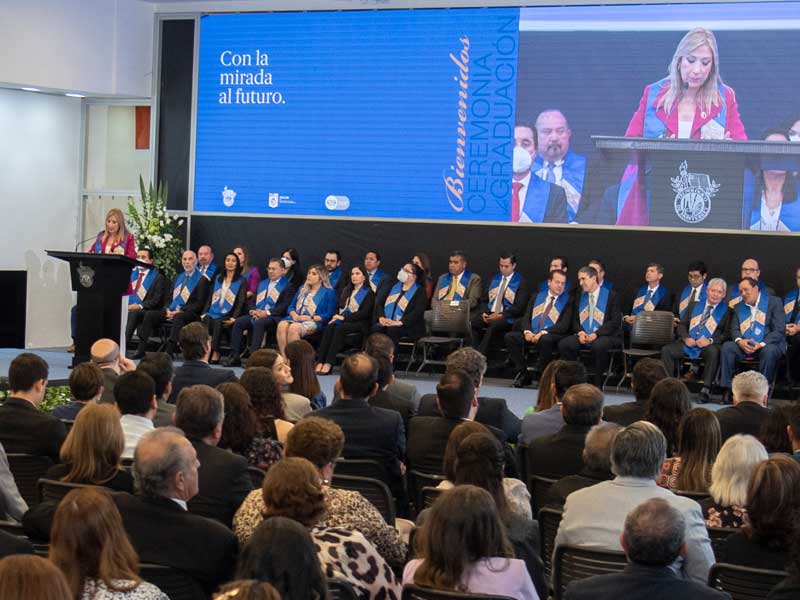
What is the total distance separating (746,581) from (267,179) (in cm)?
1023

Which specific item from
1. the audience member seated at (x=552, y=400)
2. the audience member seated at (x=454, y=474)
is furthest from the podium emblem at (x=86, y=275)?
the audience member seated at (x=454, y=474)

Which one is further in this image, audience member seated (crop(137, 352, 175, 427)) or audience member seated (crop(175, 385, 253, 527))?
audience member seated (crop(137, 352, 175, 427))

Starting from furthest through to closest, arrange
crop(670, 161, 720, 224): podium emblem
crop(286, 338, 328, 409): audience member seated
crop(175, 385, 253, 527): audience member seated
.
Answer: crop(670, 161, 720, 224): podium emblem, crop(286, 338, 328, 409): audience member seated, crop(175, 385, 253, 527): audience member seated

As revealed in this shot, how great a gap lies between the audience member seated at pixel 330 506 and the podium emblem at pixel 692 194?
8217mm

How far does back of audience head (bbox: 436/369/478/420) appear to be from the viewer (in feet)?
15.7

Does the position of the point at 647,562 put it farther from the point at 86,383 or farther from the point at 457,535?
the point at 86,383

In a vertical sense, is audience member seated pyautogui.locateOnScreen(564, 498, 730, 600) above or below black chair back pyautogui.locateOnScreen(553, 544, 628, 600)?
above

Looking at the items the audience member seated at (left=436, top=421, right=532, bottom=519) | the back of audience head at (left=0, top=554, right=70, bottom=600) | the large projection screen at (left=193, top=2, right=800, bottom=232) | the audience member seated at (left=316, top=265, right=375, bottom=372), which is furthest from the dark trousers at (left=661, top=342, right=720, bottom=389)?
the back of audience head at (left=0, top=554, right=70, bottom=600)

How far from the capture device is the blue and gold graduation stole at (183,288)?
1254 centimetres

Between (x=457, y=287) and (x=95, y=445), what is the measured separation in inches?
319

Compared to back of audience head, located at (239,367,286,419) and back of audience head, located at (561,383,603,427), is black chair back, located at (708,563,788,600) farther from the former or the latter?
back of audience head, located at (239,367,286,419)

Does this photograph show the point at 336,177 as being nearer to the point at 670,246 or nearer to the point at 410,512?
the point at 670,246

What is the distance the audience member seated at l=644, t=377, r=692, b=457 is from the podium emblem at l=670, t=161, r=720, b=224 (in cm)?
640

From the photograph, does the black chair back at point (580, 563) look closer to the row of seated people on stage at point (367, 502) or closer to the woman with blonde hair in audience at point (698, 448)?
the row of seated people on stage at point (367, 502)
